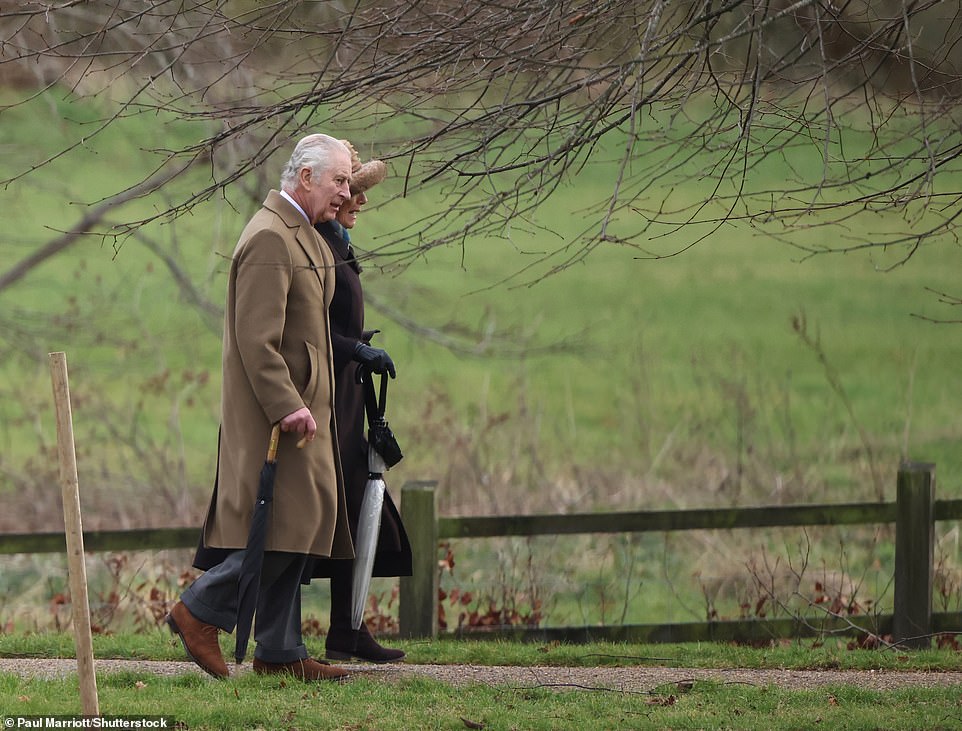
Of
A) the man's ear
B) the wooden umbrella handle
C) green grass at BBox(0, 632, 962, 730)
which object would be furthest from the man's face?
green grass at BBox(0, 632, 962, 730)

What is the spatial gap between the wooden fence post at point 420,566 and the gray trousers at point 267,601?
1.07 meters

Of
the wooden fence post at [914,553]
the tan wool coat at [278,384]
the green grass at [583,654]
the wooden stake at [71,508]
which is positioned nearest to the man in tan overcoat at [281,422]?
the tan wool coat at [278,384]

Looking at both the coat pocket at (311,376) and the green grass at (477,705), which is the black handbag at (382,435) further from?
the green grass at (477,705)

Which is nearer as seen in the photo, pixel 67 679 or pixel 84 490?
pixel 67 679

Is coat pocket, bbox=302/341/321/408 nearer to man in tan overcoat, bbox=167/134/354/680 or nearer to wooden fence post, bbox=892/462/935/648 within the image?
man in tan overcoat, bbox=167/134/354/680

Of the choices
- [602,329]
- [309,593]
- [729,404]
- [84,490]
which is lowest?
[309,593]

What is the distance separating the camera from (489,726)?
15.3ft

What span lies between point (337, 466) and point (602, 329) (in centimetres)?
1910

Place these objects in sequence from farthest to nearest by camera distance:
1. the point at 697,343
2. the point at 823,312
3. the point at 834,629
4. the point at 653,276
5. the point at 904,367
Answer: the point at 653,276 < the point at 823,312 < the point at 697,343 < the point at 904,367 < the point at 834,629

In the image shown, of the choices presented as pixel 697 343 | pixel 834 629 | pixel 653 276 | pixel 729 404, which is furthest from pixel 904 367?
pixel 834 629

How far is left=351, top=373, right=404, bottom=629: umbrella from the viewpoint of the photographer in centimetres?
556

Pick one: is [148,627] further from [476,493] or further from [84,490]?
[84,490]

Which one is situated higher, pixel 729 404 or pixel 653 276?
pixel 653 276

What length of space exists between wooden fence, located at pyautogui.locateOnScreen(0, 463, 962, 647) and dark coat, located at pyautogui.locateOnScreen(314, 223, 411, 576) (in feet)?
2.28
